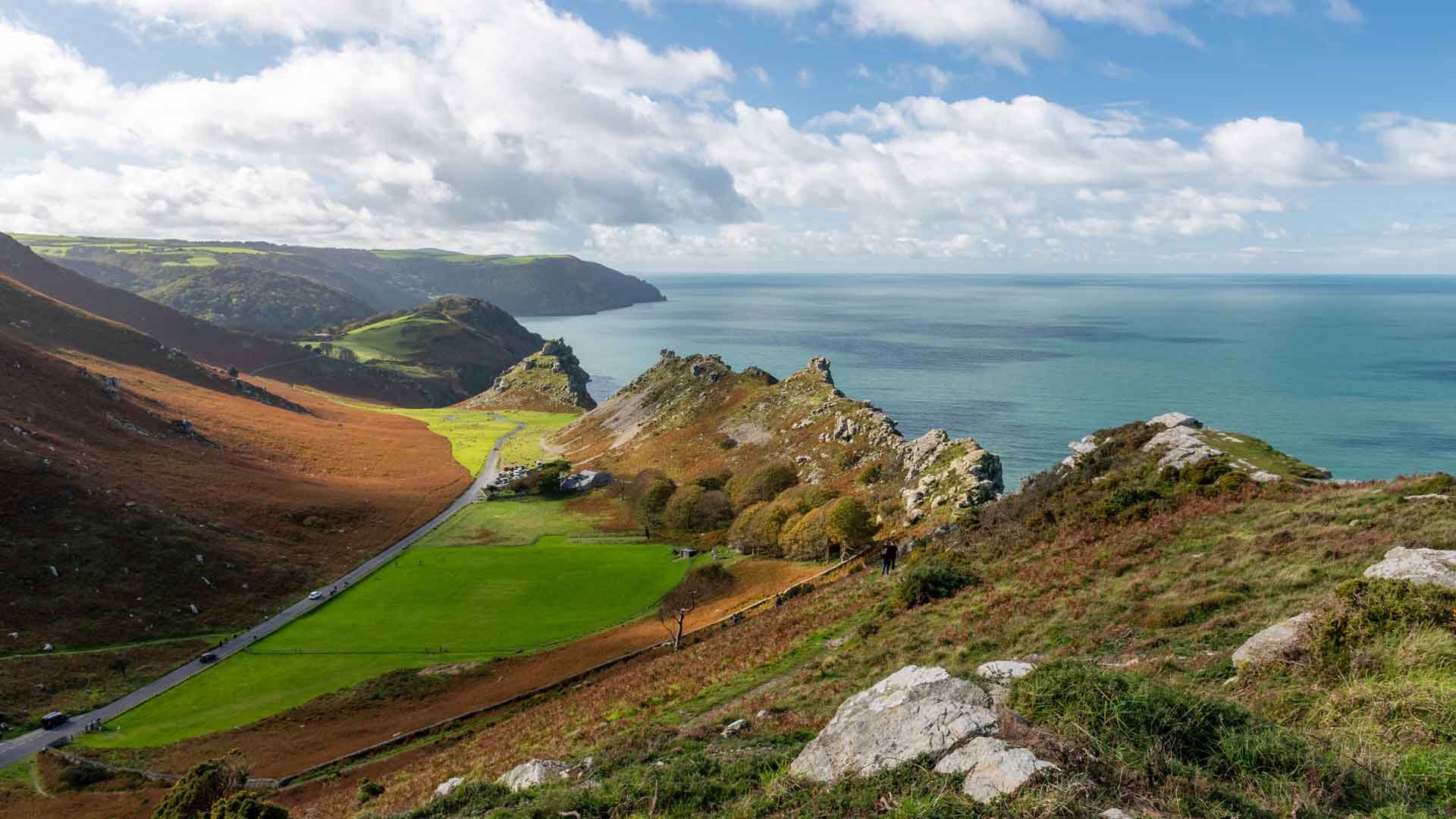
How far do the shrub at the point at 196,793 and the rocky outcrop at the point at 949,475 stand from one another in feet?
141

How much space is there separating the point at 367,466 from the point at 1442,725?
11805 centimetres

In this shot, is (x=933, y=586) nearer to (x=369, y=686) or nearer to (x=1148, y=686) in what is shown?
(x=1148, y=686)

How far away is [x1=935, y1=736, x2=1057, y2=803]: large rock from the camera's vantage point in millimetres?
8320

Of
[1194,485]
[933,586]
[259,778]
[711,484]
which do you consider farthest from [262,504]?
[1194,485]

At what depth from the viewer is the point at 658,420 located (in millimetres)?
117438

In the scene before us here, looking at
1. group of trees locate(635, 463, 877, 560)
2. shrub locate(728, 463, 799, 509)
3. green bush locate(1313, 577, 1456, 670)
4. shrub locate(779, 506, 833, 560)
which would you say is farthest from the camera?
shrub locate(728, 463, 799, 509)

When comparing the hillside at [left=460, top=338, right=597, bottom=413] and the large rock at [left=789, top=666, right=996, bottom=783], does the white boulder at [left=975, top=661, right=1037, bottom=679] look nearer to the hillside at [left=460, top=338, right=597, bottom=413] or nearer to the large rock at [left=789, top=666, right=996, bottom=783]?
the large rock at [left=789, top=666, right=996, bottom=783]

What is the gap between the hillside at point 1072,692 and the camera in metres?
8.75

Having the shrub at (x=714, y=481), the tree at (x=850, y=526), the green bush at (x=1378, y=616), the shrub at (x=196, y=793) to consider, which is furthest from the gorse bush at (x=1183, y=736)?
the shrub at (x=714, y=481)

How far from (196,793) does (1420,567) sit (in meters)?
30.4

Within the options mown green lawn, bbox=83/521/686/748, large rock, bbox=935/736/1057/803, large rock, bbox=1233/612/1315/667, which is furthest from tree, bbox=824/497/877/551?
large rock, bbox=935/736/1057/803

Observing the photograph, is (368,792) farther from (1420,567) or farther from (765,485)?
(765,485)

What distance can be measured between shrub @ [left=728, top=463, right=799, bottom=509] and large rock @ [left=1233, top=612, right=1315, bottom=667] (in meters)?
60.6

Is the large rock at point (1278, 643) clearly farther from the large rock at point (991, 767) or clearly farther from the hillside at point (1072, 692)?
the large rock at point (991, 767)
